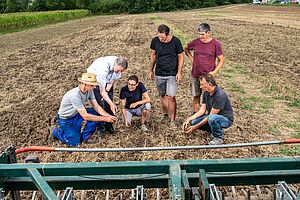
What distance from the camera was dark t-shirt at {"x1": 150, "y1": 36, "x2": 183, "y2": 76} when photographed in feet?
21.3

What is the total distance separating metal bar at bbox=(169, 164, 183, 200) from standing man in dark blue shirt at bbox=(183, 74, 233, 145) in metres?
2.78

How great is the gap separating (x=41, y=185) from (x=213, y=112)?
3.41 metres

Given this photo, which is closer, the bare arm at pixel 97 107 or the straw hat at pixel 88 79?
the straw hat at pixel 88 79

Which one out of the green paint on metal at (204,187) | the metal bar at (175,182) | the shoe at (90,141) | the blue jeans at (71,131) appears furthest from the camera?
the shoe at (90,141)

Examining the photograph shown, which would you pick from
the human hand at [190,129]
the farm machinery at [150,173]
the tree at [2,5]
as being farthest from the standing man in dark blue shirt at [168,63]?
the tree at [2,5]

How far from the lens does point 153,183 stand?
3.12 m

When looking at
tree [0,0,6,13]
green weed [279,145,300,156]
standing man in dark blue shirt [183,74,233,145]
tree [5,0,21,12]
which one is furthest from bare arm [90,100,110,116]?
tree [0,0,6,13]

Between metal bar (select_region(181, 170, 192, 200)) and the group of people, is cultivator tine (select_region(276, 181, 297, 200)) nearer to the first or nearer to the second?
metal bar (select_region(181, 170, 192, 200))

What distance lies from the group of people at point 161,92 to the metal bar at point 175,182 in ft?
8.65

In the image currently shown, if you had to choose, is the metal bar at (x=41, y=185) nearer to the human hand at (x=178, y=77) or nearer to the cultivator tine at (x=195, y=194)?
the cultivator tine at (x=195, y=194)

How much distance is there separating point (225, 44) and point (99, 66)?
44.3ft

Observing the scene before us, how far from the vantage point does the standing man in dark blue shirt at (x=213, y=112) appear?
5551mm

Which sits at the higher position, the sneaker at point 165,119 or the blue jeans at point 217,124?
the blue jeans at point 217,124

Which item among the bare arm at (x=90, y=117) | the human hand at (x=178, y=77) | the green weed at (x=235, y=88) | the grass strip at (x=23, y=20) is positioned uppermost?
the human hand at (x=178, y=77)
